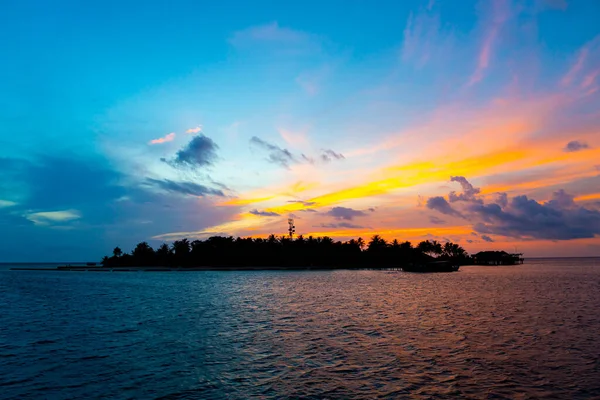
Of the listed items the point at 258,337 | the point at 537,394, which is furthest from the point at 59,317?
the point at 537,394

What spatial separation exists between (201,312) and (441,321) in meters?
33.1

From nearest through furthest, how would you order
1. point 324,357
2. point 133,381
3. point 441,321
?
point 133,381, point 324,357, point 441,321

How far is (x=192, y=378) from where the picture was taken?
2430 centimetres

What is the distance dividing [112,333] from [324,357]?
2434cm

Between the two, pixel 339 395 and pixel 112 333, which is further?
pixel 112 333

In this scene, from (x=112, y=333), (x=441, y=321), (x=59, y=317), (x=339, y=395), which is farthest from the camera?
(x=59, y=317)

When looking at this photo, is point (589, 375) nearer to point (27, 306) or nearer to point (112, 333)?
point (112, 333)

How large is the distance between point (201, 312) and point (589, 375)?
4582cm

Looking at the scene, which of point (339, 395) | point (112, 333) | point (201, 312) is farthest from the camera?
point (201, 312)

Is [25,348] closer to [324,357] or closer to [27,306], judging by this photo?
[324,357]

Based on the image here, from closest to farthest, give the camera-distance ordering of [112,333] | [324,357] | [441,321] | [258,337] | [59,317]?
1. [324,357]
2. [258,337]
3. [112,333]
4. [441,321]
5. [59,317]

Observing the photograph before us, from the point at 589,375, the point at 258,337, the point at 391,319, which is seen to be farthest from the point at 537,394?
the point at 391,319

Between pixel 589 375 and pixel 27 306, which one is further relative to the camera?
pixel 27 306

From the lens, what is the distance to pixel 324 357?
94.7 feet
